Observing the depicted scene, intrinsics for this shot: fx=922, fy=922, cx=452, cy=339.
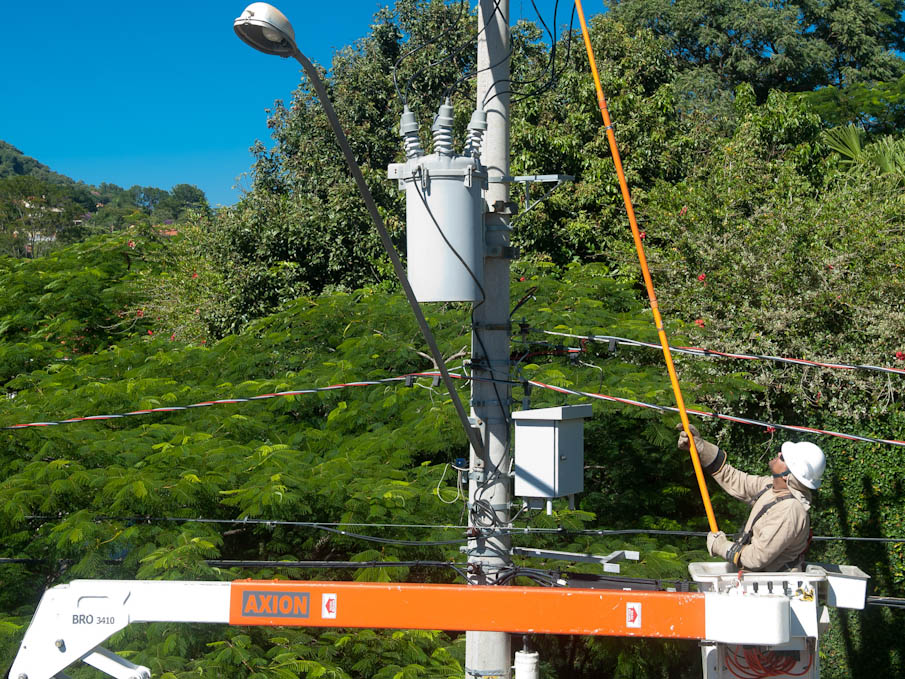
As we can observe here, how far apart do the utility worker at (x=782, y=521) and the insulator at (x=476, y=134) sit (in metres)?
2.76

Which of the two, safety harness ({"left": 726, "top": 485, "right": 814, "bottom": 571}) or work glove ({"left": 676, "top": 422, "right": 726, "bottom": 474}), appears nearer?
safety harness ({"left": 726, "top": 485, "right": 814, "bottom": 571})

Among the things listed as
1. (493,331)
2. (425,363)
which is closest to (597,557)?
(493,331)

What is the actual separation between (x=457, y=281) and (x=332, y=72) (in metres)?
19.2

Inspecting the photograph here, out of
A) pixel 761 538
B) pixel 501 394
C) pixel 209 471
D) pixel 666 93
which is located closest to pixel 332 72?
pixel 666 93

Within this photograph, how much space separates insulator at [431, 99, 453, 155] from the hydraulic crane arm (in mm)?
2808

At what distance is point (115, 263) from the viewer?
23016 mm

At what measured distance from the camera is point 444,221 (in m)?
6.06

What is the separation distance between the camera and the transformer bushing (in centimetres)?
604

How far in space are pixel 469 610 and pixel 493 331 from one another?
6.99 ft

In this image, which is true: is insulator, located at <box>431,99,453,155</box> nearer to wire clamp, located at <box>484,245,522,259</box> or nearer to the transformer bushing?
the transformer bushing

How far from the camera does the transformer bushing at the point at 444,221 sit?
6.04 meters

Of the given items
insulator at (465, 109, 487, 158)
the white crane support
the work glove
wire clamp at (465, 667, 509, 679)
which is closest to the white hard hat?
the white crane support

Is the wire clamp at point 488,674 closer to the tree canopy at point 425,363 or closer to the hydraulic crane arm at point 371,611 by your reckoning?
the tree canopy at point 425,363

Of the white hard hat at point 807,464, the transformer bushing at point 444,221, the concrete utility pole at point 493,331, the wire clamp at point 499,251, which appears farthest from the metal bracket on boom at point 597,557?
the wire clamp at point 499,251
